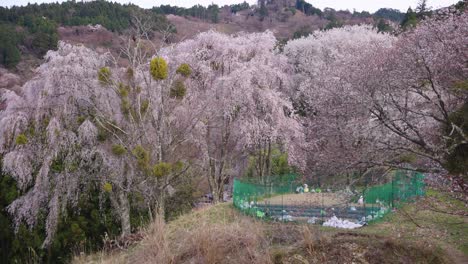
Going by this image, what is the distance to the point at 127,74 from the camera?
1172cm

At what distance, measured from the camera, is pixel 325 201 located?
1373 centimetres

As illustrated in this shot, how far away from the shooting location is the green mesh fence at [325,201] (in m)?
11.2

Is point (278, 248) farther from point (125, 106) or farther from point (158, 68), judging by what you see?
point (125, 106)

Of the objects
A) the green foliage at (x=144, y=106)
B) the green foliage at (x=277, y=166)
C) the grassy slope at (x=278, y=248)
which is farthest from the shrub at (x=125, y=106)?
the green foliage at (x=277, y=166)

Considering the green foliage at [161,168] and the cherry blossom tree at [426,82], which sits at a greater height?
the cherry blossom tree at [426,82]

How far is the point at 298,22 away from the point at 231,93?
154 ft

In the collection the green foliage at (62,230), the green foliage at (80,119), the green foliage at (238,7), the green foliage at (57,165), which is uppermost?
the green foliage at (238,7)

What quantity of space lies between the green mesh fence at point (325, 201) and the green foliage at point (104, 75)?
4.92m

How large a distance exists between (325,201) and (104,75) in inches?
303

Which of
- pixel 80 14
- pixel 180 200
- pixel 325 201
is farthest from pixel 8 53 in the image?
pixel 325 201

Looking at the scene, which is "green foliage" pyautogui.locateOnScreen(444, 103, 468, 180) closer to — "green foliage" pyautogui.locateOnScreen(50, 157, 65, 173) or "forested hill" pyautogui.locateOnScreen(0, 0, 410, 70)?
"green foliage" pyautogui.locateOnScreen(50, 157, 65, 173)

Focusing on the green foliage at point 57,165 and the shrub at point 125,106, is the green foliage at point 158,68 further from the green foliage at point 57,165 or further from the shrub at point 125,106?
the green foliage at point 57,165

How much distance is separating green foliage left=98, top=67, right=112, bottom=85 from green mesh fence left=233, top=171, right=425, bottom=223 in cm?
492

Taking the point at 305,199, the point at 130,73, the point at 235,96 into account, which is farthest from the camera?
the point at 235,96
